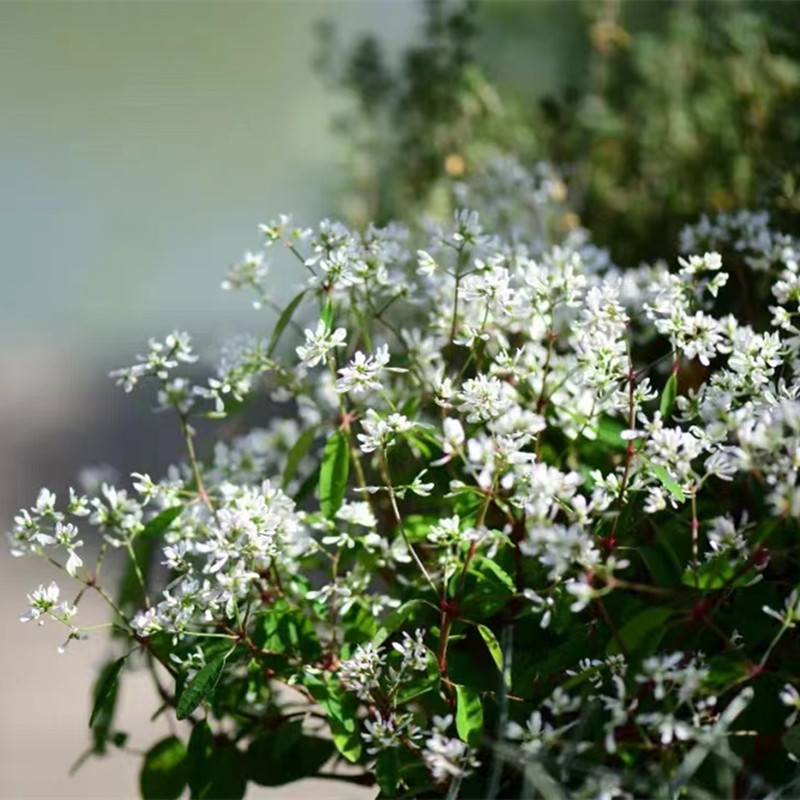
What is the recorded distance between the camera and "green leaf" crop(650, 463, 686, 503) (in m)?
0.84

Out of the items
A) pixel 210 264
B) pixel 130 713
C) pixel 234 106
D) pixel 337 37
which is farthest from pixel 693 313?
pixel 234 106

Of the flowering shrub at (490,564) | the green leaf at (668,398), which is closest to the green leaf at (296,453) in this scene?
the flowering shrub at (490,564)

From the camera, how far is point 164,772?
104cm

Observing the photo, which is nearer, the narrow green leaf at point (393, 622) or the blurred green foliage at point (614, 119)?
the narrow green leaf at point (393, 622)

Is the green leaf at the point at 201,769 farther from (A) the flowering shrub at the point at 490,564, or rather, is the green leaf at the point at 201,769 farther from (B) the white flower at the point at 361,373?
(B) the white flower at the point at 361,373

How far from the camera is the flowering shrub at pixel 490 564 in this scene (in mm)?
805

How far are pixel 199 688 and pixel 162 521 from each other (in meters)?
0.19

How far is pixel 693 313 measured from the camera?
1.20m

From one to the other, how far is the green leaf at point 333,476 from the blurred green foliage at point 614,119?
2.84 ft

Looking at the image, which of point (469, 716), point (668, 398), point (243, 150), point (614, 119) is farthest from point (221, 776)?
point (243, 150)

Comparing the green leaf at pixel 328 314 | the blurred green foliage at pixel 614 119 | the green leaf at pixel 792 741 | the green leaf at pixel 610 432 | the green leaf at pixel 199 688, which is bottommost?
the green leaf at pixel 792 741

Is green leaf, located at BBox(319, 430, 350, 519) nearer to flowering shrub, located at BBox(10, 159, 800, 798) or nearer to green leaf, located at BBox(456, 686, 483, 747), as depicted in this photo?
flowering shrub, located at BBox(10, 159, 800, 798)

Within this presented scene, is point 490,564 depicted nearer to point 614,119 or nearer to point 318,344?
point 318,344

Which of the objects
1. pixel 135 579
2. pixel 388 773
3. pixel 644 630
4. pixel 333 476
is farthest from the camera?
pixel 135 579
